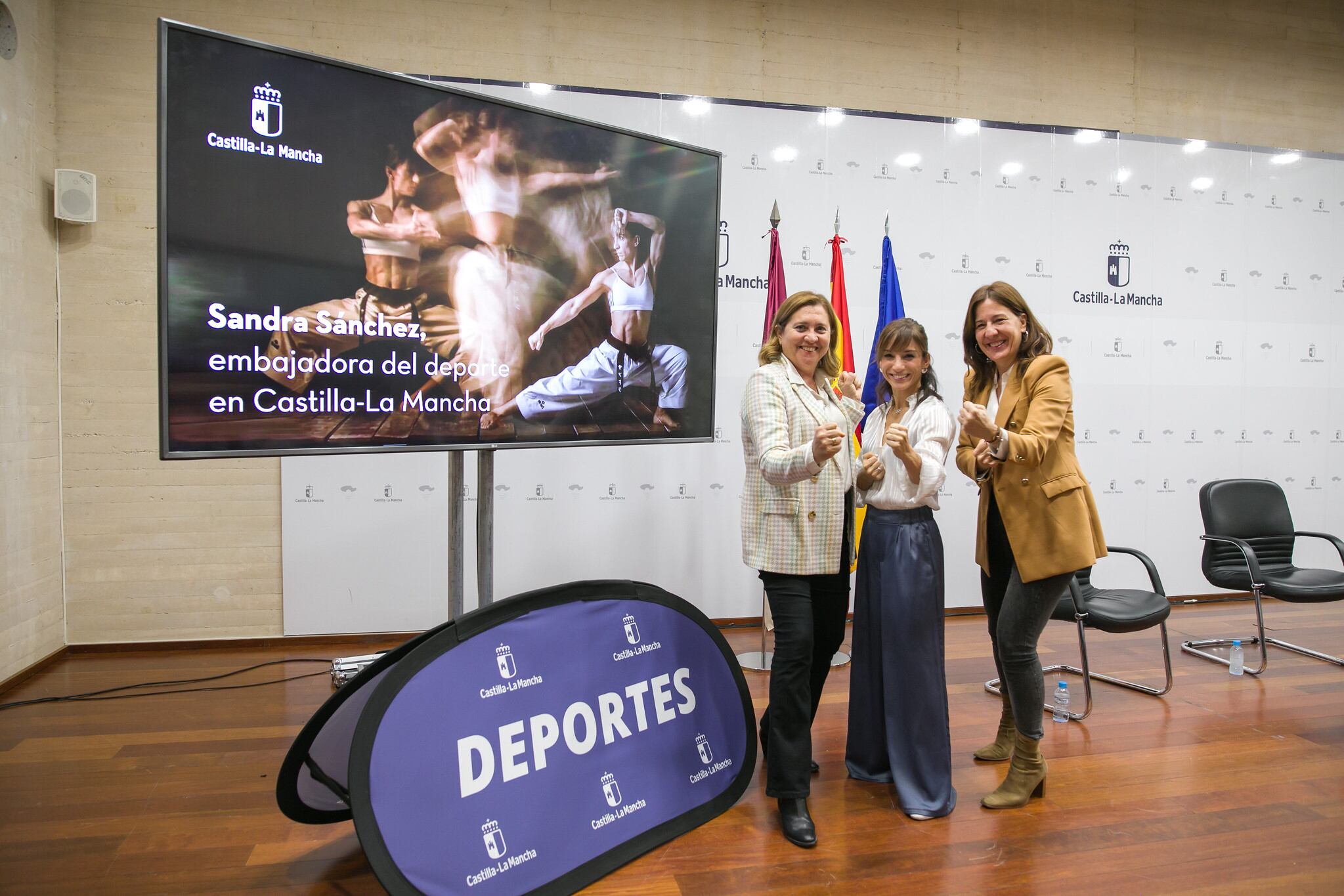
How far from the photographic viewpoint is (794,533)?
2463mm

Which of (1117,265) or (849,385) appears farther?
(1117,265)

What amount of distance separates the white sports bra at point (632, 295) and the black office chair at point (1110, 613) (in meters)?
2.05

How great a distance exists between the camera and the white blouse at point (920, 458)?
2.46 m

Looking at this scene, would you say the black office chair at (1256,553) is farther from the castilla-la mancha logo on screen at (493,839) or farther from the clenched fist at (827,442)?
the castilla-la mancha logo on screen at (493,839)

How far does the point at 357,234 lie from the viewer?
2.34 meters

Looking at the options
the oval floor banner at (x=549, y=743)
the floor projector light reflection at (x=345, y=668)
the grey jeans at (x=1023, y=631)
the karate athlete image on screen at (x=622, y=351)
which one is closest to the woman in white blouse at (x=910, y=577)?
the grey jeans at (x=1023, y=631)

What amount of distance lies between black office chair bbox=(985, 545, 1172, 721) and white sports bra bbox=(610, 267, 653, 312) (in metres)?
2.05

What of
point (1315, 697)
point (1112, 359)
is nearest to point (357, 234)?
point (1315, 697)

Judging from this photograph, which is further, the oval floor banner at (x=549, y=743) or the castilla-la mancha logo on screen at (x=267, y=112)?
the castilla-la mancha logo on screen at (x=267, y=112)

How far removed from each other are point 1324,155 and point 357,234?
6.72 metres

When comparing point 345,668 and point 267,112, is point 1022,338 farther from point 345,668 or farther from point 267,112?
point 345,668

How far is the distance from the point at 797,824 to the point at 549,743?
0.80 metres

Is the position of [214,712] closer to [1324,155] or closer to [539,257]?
[539,257]

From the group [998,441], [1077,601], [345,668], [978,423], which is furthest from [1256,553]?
[345,668]
